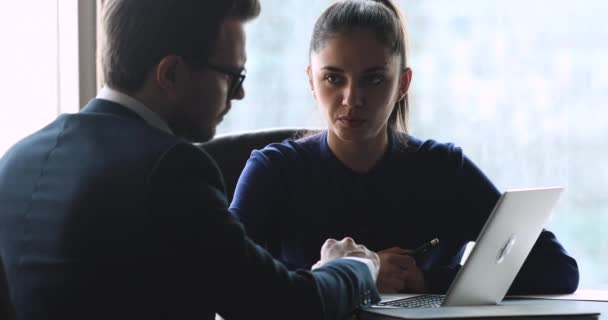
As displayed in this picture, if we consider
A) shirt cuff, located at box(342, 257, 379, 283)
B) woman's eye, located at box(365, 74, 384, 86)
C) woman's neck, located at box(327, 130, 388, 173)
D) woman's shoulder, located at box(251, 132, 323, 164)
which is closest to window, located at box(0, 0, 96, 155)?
woman's shoulder, located at box(251, 132, 323, 164)

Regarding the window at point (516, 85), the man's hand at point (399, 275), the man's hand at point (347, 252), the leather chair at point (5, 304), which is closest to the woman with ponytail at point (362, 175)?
the man's hand at point (399, 275)

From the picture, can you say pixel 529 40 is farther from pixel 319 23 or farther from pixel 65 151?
pixel 65 151

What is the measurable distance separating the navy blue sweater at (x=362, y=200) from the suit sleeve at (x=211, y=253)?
1.94 ft

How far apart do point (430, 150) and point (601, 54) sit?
1.00 meters

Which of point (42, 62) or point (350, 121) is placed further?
point (42, 62)

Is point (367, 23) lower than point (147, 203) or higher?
higher

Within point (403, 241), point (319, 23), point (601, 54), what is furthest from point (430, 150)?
point (601, 54)

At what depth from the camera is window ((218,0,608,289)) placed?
2.60 m

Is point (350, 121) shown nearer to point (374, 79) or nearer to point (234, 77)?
point (374, 79)

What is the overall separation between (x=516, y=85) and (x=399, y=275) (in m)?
1.26

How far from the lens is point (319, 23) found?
1852 millimetres

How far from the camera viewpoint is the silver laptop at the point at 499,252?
1280 millimetres

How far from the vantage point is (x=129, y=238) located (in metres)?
1.05

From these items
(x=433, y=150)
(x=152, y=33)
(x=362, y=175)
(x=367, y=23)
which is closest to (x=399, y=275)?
(x=362, y=175)
